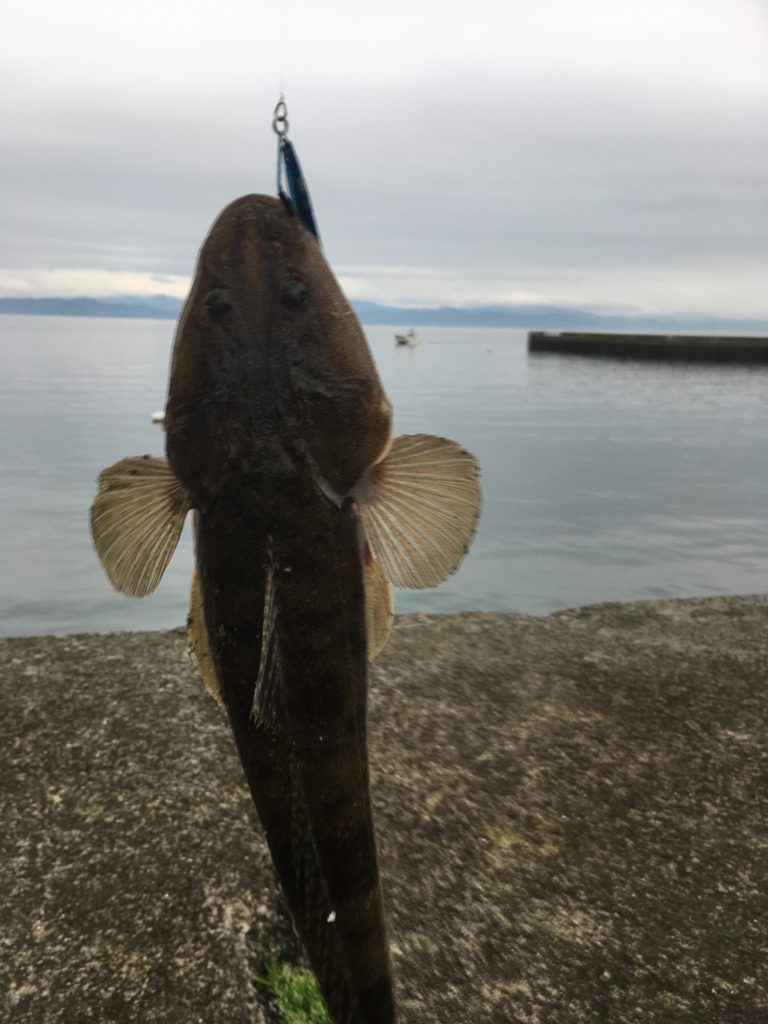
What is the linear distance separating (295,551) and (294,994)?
61.7 inches

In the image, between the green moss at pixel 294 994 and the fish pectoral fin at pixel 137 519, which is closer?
the fish pectoral fin at pixel 137 519

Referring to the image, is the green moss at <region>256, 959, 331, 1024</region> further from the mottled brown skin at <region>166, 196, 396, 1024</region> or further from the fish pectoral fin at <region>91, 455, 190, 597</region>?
the fish pectoral fin at <region>91, 455, 190, 597</region>

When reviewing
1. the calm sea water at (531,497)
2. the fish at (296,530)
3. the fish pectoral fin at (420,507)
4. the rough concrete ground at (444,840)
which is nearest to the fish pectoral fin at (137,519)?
the fish at (296,530)

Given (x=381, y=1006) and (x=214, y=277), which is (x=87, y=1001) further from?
(x=214, y=277)

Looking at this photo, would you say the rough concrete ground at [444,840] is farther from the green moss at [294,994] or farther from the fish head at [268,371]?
the fish head at [268,371]

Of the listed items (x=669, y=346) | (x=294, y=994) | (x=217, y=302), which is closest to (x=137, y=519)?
(x=217, y=302)

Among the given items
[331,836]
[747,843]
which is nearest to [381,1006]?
[331,836]

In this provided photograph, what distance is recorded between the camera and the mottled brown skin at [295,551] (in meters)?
2.48

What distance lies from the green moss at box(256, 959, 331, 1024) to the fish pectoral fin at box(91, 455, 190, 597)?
1363 mm

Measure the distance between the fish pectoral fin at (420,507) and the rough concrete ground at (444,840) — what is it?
4.73 feet

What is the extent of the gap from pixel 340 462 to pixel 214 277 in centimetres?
67

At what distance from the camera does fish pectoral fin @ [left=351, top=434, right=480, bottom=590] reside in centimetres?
270

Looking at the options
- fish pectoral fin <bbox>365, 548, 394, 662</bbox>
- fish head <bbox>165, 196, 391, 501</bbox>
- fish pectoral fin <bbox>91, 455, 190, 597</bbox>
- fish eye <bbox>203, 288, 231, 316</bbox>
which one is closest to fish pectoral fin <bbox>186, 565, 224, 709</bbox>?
fish pectoral fin <bbox>91, 455, 190, 597</bbox>

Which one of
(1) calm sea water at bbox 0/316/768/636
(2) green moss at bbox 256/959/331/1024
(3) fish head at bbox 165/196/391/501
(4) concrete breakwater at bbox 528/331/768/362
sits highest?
(3) fish head at bbox 165/196/391/501
